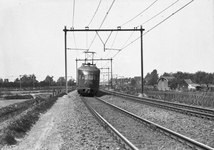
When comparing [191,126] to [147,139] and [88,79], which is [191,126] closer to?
[147,139]

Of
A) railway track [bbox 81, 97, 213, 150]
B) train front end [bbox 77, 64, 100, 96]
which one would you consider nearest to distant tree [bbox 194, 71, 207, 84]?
train front end [bbox 77, 64, 100, 96]

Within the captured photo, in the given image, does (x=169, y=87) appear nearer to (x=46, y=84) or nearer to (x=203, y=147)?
(x=46, y=84)

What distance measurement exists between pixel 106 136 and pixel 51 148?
2108mm

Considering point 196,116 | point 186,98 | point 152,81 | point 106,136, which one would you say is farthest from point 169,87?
point 106,136

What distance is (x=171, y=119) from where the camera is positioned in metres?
13.3

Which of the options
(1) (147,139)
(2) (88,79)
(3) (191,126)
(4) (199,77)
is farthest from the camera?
(4) (199,77)

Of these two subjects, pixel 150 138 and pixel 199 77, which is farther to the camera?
pixel 199 77

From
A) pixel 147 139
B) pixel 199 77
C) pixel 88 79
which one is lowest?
pixel 147 139

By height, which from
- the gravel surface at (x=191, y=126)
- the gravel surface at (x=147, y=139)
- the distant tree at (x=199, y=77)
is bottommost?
the gravel surface at (x=147, y=139)

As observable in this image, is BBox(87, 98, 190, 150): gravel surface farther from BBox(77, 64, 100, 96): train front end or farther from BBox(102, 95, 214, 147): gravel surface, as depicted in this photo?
BBox(77, 64, 100, 96): train front end

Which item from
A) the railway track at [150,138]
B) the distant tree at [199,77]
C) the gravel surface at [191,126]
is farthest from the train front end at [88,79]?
the distant tree at [199,77]

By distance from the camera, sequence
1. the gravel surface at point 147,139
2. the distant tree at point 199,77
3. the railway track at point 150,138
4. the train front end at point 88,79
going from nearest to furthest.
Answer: the railway track at point 150,138 → the gravel surface at point 147,139 → the train front end at point 88,79 → the distant tree at point 199,77

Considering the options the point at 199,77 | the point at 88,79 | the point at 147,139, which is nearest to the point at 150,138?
the point at 147,139

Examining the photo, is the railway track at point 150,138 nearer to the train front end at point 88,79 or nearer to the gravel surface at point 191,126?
the gravel surface at point 191,126
